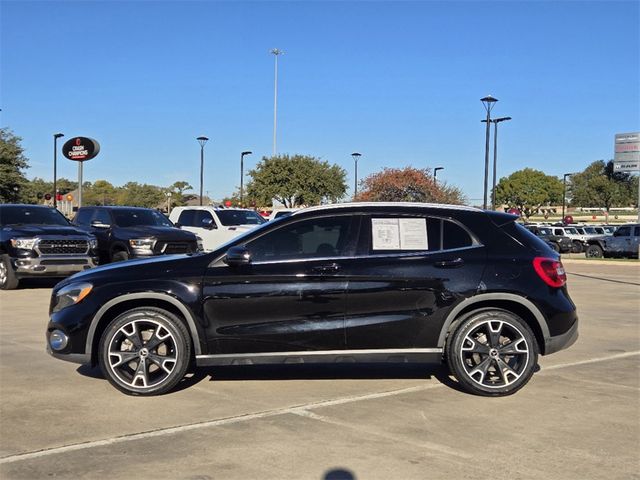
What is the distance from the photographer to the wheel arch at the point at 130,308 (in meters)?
5.63

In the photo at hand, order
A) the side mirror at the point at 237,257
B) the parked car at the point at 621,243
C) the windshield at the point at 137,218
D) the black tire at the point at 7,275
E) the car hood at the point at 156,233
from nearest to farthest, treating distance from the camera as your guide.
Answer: the side mirror at the point at 237,257 → the black tire at the point at 7,275 → the car hood at the point at 156,233 → the windshield at the point at 137,218 → the parked car at the point at 621,243

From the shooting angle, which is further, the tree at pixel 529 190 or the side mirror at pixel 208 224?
the tree at pixel 529 190

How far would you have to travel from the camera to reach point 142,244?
48.7ft

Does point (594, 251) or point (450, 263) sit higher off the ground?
point (450, 263)

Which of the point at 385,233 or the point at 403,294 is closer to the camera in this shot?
the point at 403,294

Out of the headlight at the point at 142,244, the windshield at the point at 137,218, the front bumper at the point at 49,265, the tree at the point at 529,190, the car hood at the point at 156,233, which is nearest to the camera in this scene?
the front bumper at the point at 49,265

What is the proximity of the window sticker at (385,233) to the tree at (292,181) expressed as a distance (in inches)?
1773

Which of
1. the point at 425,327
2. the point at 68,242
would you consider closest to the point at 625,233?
the point at 68,242

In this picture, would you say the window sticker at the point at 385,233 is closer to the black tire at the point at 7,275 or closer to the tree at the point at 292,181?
the black tire at the point at 7,275

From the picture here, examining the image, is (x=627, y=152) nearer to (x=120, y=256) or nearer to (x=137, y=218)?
(x=137, y=218)

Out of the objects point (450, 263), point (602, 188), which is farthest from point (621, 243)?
point (602, 188)

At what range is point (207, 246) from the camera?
756 inches

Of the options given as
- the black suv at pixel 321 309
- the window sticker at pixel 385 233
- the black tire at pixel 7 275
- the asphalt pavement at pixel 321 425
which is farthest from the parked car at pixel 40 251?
the window sticker at pixel 385 233

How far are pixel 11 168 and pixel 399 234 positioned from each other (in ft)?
130
